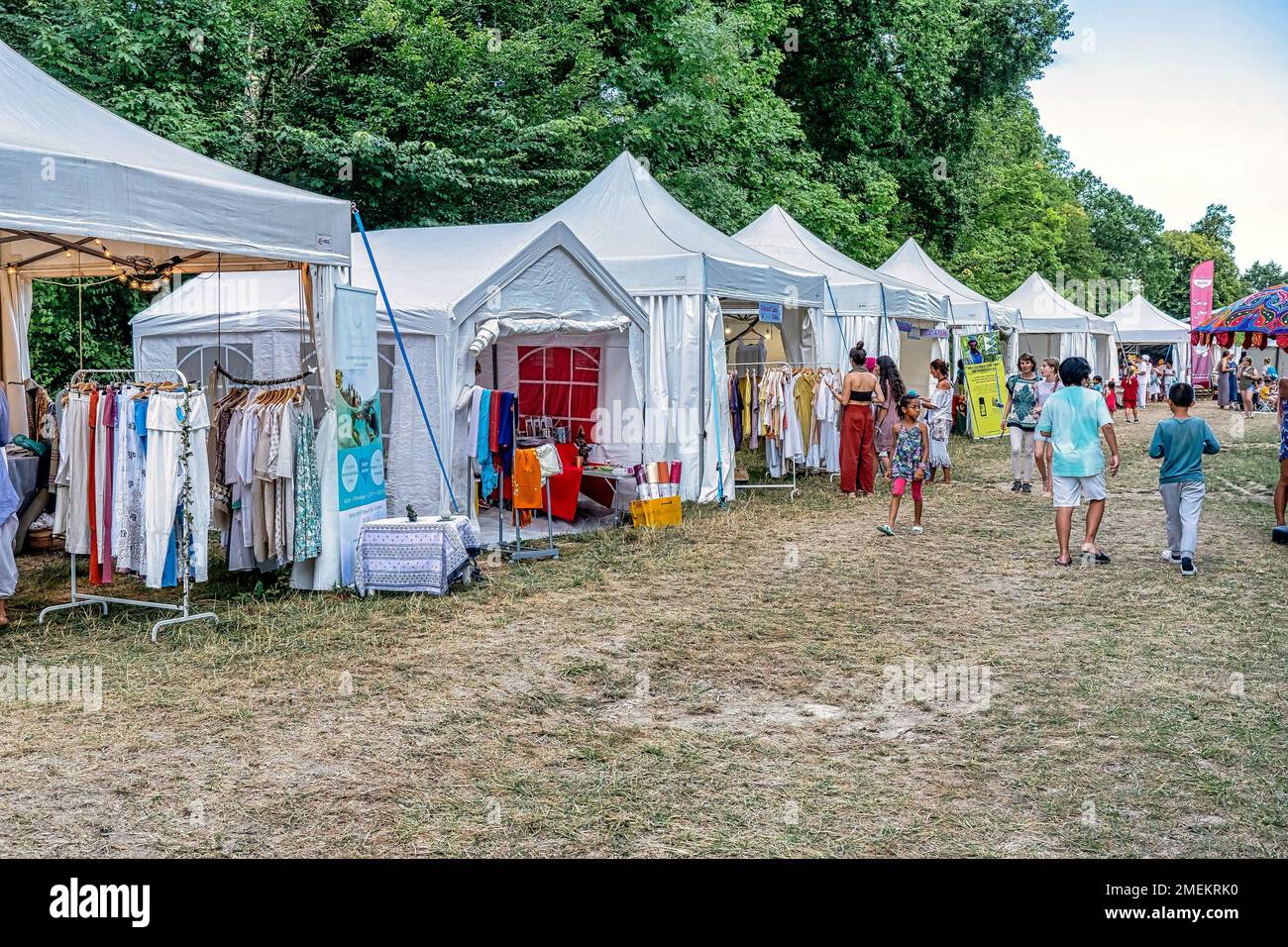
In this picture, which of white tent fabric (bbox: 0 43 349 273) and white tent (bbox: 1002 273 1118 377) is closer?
white tent fabric (bbox: 0 43 349 273)

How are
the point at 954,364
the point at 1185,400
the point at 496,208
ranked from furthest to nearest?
the point at 954,364
the point at 496,208
the point at 1185,400

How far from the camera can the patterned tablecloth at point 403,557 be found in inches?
313

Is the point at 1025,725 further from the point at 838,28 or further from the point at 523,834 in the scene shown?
the point at 838,28

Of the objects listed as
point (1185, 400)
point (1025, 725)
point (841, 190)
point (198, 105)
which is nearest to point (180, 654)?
point (1025, 725)

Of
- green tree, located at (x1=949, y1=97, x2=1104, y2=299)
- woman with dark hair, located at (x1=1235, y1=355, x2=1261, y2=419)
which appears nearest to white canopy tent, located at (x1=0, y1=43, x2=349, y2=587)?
green tree, located at (x1=949, y1=97, x2=1104, y2=299)

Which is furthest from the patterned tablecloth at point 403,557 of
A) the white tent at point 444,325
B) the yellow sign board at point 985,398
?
the yellow sign board at point 985,398

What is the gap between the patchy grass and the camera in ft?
13.1

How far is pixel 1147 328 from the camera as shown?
39812 mm

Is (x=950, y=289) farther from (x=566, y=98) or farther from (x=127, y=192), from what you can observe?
(x=127, y=192)

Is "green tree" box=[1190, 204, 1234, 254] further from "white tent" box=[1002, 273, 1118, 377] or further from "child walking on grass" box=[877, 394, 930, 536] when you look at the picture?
"child walking on grass" box=[877, 394, 930, 536]

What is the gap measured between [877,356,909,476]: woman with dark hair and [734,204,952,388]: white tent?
1.91m

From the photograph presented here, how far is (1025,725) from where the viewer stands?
514 centimetres

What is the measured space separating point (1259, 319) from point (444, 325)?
7692 mm
